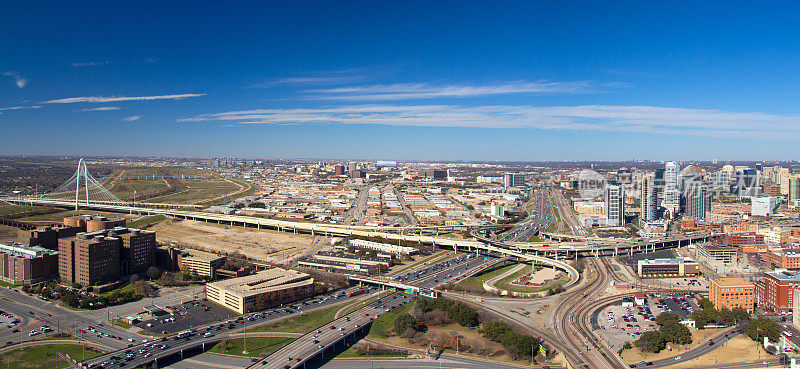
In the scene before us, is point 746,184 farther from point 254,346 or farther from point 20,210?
point 20,210

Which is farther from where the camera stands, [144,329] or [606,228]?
[606,228]

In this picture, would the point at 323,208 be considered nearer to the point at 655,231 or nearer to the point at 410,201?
the point at 410,201

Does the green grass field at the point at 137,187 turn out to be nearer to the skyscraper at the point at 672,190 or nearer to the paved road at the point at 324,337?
the paved road at the point at 324,337

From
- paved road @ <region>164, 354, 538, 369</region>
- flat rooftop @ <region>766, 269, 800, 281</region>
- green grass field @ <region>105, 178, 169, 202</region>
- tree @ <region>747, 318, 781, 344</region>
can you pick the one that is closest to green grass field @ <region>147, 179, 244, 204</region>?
green grass field @ <region>105, 178, 169, 202</region>

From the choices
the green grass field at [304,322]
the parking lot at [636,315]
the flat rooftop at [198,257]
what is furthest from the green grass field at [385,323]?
the flat rooftop at [198,257]

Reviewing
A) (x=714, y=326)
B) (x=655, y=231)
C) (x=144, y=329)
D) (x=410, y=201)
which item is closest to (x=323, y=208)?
(x=410, y=201)

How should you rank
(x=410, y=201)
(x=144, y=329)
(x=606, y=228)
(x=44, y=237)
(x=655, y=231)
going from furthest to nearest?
(x=410, y=201), (x=606, y=228), (x=655, y=231), (x=44, y=237), (x=144, y=329)
